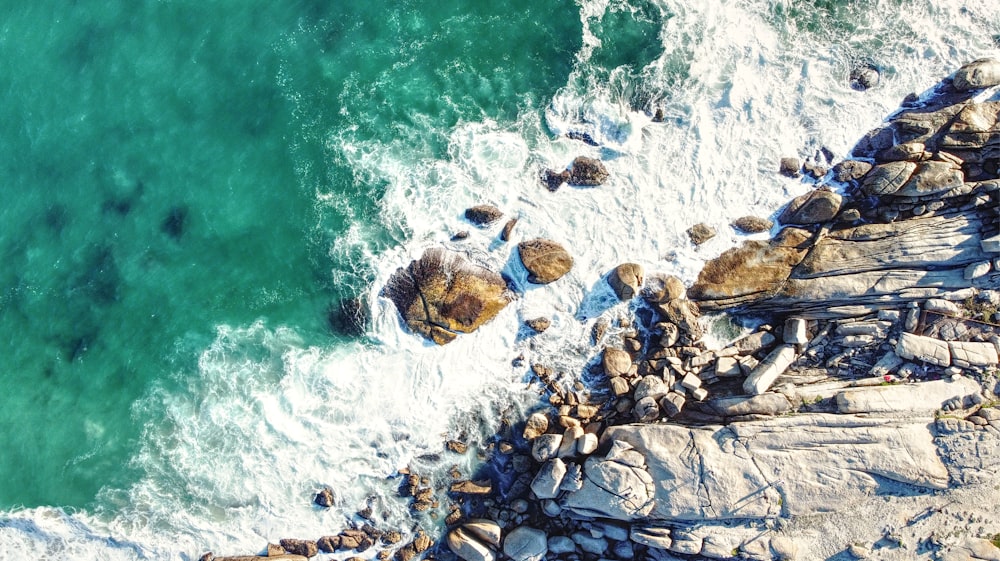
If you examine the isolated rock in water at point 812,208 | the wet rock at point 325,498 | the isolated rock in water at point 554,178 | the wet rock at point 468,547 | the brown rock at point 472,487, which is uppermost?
the isolated rock in water at point 554,178

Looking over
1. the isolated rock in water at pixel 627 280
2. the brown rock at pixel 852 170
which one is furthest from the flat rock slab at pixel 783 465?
the brown rock at pixel 852 170

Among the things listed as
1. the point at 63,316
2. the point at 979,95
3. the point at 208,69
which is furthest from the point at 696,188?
the point at 63,316

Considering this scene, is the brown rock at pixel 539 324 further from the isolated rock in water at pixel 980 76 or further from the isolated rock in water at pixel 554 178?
the isolated rock in water at pixel 980 76

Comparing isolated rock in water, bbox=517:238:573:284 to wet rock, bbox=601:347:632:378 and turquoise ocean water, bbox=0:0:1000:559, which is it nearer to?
turquoise ocean water, bbox=0:0:1000:559

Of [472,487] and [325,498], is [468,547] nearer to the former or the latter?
[472,487]

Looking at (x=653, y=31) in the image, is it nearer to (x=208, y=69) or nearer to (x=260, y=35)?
(x=260, y=35)

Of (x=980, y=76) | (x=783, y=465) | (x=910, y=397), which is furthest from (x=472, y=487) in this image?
(x=980, y=76)
